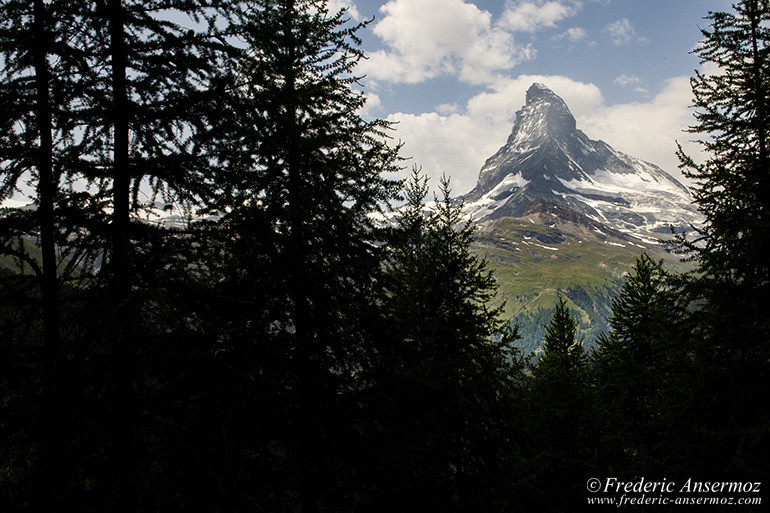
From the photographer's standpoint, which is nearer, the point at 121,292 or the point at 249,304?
the point at 121,292

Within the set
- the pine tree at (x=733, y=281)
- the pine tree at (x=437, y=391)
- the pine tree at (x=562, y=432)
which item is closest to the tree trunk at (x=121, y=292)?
the pine tree at (x=437, y=391)

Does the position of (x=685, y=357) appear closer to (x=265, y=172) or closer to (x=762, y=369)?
(x=762, y=369)

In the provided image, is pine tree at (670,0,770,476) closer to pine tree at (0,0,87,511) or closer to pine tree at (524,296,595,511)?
pine tree at (524,296,595,511)

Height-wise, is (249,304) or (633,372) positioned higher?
(249,304)

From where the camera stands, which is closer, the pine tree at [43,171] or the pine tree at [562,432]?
the pine tree at [43,171]

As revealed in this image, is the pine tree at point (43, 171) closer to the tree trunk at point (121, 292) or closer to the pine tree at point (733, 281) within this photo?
the tree trunk at point (121, 292)

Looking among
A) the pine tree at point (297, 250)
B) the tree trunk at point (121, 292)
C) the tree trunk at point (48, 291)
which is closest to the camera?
the tree trunk at point (48, 291)

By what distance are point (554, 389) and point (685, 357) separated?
1017 centimetres

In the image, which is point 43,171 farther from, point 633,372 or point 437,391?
point 633,372

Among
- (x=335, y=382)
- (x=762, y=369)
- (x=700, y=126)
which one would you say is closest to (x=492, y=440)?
(x=335, y=382)

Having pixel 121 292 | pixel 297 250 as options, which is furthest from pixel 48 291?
pixel 297 250

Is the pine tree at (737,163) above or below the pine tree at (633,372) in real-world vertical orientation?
above

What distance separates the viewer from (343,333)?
693 centimetres

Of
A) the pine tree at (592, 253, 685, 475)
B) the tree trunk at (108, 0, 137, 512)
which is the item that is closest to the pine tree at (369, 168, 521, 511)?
the tree trunk at (108, 0, 137, 512)
